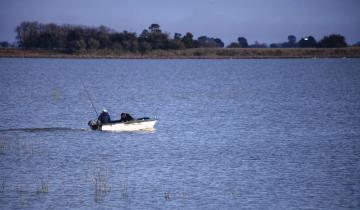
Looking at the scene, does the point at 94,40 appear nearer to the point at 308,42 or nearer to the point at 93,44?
the point at 93,44

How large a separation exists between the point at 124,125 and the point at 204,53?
129m

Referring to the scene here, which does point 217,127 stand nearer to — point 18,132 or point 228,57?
point 18,132

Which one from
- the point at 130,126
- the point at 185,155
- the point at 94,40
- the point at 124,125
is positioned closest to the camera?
the point at 185,155

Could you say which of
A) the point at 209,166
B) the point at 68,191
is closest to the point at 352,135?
the point at 209,166

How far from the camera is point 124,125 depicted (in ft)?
121

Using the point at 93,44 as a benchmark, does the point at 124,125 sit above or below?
above

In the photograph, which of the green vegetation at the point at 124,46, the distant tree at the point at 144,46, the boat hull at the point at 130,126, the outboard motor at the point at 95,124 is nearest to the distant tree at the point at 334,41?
the green vegetation at the point at 124,46

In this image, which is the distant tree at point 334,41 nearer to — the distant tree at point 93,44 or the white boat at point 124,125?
the distant tree at point 93,44

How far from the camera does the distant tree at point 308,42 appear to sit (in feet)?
596

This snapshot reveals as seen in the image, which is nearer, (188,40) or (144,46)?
(144,46)

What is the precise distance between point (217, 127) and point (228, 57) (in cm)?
12863

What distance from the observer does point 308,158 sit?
30.6m

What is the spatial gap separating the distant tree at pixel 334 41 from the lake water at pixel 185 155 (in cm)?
10871

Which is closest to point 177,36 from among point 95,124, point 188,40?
point 188,40
